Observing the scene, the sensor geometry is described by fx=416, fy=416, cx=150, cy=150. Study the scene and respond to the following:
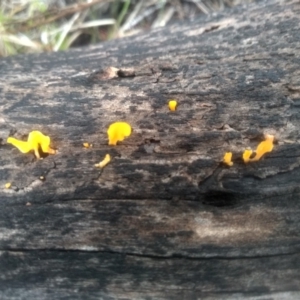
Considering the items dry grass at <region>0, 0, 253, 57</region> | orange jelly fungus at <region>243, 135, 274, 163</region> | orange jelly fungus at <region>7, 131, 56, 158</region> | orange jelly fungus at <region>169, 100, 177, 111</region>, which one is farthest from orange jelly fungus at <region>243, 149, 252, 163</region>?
dry grass at <region>0, 0, 253, 57</region>

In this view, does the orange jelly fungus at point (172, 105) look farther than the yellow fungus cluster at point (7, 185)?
Yes

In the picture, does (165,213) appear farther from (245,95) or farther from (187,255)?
(245,95)

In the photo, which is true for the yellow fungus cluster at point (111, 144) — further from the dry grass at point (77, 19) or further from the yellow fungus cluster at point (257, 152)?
the dry grass at point (77, 19)

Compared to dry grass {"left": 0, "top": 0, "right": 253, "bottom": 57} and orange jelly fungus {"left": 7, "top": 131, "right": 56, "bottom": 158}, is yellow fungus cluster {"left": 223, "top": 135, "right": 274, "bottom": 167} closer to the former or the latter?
orange jelly fungus {"left": 7, "top": 131, "right": 56, "bottom": 158}

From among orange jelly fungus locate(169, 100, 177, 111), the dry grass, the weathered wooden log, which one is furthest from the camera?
the dry grass

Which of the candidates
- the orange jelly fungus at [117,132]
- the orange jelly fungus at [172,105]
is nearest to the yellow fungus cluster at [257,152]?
the orange jelly fungus at [172,105]

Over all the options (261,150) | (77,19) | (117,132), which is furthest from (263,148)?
(77,19)
